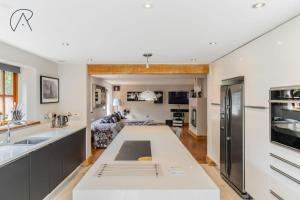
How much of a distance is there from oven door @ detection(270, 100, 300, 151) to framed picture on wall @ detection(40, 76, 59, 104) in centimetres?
398

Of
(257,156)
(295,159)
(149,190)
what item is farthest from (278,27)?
(149,190)

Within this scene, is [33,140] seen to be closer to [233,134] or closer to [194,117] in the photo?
[233,134]

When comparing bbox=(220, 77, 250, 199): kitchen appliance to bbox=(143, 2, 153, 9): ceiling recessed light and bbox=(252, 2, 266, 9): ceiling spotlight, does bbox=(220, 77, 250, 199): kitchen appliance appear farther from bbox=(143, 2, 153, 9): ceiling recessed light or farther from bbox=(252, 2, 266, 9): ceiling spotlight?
bbox=(143, 2, 153, 9): ceiling recessed light

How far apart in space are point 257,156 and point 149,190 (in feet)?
6.63

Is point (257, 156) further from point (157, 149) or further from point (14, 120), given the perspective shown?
point (14, 120)

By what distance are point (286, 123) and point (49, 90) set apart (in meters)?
4.31

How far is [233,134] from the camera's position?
12.3 ft

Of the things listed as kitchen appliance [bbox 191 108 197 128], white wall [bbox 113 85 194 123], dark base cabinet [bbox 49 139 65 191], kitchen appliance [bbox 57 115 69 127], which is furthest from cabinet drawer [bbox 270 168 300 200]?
white wall [bbox 113 85 194 123]

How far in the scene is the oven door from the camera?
2182mm

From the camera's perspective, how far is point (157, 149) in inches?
114

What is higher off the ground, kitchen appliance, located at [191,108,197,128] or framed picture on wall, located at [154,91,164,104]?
framed picture on wall, located at [154,91,164,104]

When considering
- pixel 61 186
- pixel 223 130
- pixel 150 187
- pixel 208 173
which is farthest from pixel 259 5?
pixel 61 186

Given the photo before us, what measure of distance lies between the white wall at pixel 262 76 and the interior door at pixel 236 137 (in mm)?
138

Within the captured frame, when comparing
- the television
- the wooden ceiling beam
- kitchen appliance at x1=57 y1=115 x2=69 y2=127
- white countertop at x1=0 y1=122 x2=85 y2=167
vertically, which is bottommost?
white countertop at x1=0 y1=122 x2=85 y2=167
